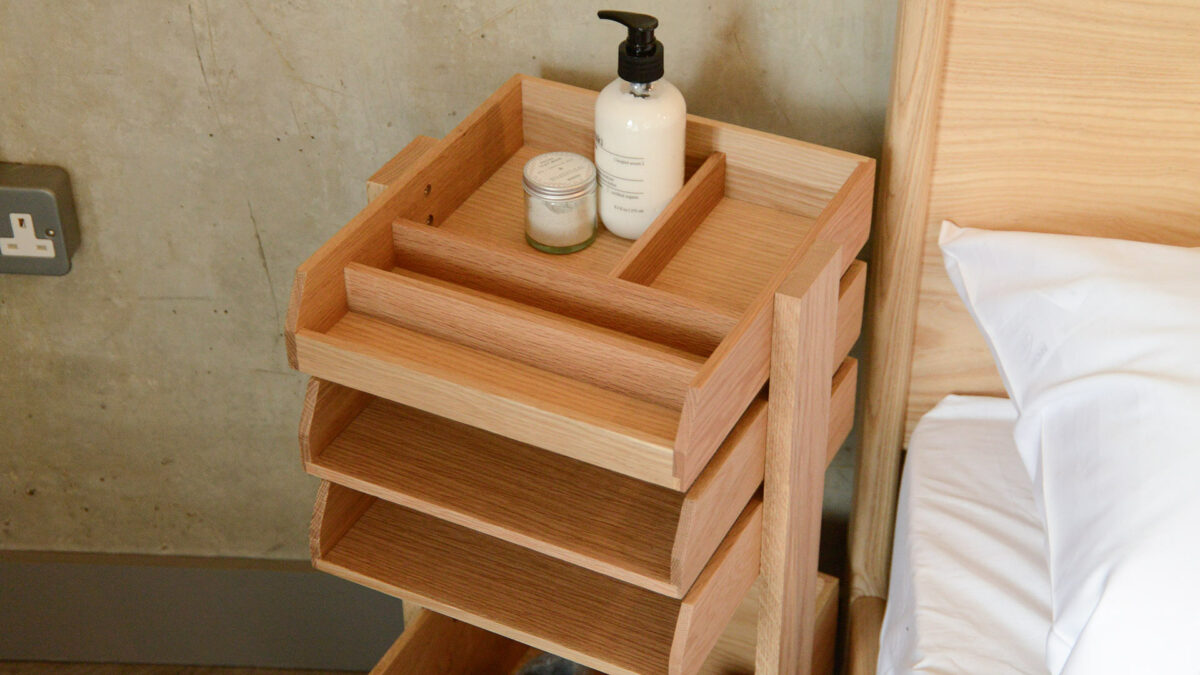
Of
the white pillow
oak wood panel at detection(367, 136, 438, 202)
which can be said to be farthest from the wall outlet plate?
the white pillow

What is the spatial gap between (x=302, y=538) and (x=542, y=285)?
0.82 metres

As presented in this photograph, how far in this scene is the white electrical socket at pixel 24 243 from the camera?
4.09 feet

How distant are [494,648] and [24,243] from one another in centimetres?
69

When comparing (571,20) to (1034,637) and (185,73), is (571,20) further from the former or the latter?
(1034,637)

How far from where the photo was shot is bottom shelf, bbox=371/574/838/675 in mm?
1150

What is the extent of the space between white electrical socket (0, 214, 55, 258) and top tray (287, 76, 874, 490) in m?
0.50

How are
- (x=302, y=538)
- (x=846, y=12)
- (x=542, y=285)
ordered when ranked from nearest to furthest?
(x=542, y=285) → (x=846, y=12) → (x=302, y=538)

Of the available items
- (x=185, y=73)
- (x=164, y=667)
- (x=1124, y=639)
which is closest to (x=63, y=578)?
(x=164, y=667)

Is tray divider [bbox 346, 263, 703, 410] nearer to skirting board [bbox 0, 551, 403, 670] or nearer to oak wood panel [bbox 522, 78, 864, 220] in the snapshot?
oak wood panel [bbox 522, 78, 864, 220]

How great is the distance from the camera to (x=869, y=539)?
46.4 inches

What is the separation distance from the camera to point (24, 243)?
126cm

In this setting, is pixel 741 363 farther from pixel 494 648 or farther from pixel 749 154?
pixel 494 648

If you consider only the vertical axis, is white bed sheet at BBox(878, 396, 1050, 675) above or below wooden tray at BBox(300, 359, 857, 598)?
below

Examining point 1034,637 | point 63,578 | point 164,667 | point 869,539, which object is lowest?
point 164,667
